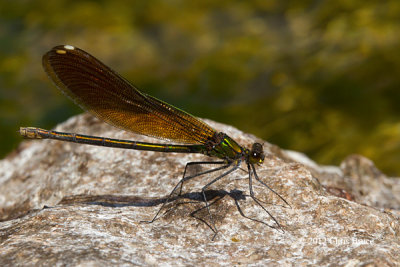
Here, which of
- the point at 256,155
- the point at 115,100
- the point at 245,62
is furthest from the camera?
the point at 245,62

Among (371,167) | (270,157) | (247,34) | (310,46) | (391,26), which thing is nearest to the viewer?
(270,157)

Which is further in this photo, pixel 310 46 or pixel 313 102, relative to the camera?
pixel 310 46

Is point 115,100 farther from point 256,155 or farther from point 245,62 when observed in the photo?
point 245,62

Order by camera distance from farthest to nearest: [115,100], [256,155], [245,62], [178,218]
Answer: [245,62]
[115,100]
[256,155]
[178,218]

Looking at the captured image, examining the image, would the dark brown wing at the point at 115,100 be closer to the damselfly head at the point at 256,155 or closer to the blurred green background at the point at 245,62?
the damselfly head at the point at 256,155

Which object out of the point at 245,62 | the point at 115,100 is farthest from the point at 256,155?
the point at 245,62

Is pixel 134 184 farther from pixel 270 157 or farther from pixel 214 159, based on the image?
pixel 270 157

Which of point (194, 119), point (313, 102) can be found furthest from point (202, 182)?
point (313, 102)
